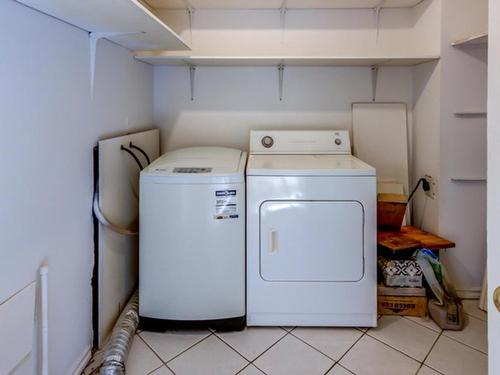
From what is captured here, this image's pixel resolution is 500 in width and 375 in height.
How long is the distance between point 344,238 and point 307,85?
1.36m

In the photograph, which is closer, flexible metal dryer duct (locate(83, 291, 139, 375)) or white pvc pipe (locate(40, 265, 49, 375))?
white pvc pipe (locate(40, 265, 49, 375))

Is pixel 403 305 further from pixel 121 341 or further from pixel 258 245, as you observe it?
pixel 121 341

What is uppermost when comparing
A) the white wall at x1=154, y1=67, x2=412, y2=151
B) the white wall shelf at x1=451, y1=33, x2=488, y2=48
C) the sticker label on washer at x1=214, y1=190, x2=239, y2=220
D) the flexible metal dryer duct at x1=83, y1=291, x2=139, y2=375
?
the white wall shelf at x1=451, y1=33, x2=488, y2=48

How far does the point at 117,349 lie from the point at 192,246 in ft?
1.99

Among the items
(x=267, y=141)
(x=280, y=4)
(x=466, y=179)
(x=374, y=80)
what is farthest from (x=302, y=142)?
(x=466, y=179)

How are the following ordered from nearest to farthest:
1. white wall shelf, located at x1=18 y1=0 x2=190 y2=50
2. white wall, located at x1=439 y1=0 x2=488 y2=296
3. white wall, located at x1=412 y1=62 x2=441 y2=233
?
white wall shelf, located at x1=18 y1=0 x2=190 y2=50 < white wall, located at x1=439 y1=0 x2=488 y2=296 < white wall, located at x1=412 y1=62 x2=441 y2=233

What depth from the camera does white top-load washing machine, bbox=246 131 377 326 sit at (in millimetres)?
1993

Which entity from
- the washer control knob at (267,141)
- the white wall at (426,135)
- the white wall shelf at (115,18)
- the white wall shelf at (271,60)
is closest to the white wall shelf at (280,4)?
the white wall shelf at (271,60)

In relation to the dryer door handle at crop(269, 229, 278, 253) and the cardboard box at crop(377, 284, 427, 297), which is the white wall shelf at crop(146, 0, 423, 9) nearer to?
the dryer door handle at crop(269, 229, 278, 253)

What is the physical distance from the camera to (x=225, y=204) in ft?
6.40

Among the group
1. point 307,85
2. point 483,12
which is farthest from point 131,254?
point 483,12

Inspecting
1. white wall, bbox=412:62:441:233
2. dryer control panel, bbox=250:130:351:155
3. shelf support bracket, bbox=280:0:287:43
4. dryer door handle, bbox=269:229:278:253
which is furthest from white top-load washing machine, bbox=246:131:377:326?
shelf support bracket, bbox=280:0:287:43

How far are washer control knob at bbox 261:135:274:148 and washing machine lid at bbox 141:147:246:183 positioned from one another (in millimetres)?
336

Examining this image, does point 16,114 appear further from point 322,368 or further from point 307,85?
point 307,85
